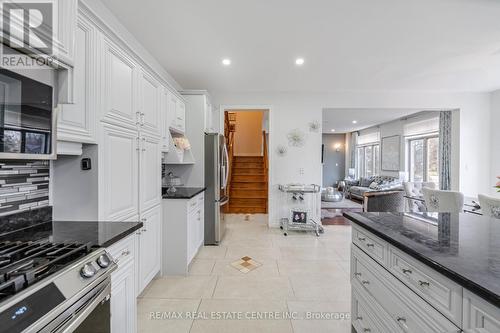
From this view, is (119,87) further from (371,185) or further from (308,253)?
(371,185)

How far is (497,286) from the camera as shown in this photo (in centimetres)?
75

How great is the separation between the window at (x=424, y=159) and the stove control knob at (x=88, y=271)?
737 centimetres

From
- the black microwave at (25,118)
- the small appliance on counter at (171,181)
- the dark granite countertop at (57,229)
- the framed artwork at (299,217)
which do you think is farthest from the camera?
the framed artwork at (299,217)

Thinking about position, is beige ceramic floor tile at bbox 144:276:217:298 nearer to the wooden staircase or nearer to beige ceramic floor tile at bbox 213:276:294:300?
beige ceramic floor tile at bbox 213:276:294:300

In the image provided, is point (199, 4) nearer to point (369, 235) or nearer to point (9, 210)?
point (9, 210)

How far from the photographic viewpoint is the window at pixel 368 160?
29.3ft

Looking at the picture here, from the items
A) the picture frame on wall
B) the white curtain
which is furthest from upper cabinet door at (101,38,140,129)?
the picture frame on wall

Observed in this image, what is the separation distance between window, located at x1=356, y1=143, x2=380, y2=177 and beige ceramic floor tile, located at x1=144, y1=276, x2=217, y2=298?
813 centimetres

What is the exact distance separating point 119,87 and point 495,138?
20.6ft

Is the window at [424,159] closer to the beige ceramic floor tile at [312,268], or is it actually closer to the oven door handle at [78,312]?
the beige ceramic floor tile at [312,268]

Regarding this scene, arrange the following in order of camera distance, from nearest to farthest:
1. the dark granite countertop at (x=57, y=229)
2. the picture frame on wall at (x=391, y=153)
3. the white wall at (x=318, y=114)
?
1. the dark granite countertop at (x=57, y=229)
2. the white wall at (x=318, y=114)
3. the picture frame on wall at (x=391, y=153)

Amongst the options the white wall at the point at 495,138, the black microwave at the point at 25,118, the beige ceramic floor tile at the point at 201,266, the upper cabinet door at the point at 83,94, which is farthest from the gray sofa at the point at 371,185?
the black microwave at the point at 25,118

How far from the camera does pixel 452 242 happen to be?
1.17m

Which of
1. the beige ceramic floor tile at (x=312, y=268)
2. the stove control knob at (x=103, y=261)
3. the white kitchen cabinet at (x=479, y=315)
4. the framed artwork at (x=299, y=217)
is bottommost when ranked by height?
the beige ceramic floor tile at (x=312, y=268)
